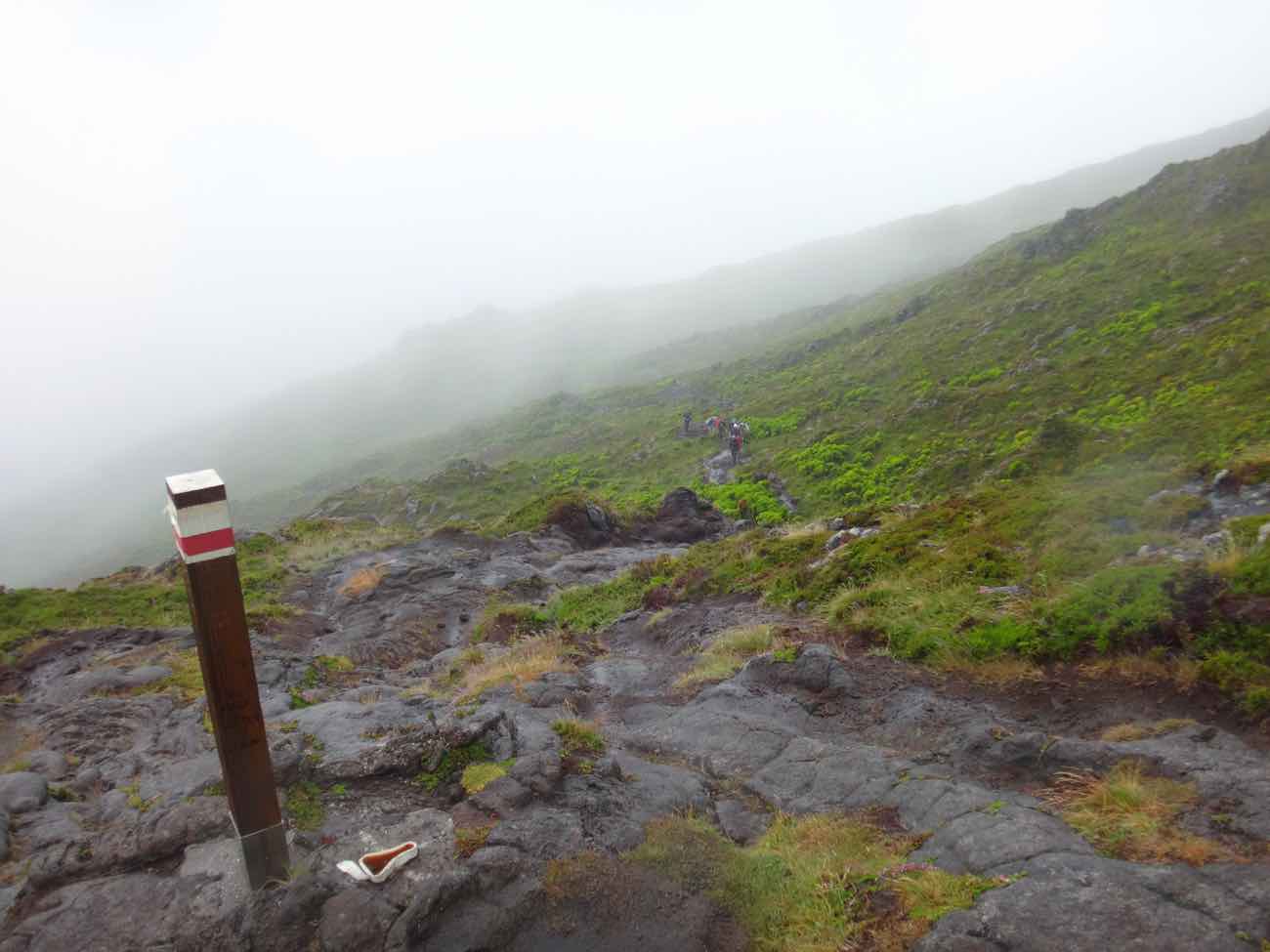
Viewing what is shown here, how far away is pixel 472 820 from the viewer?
6.89 m

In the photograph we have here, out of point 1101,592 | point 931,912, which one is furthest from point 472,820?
point 1101,592

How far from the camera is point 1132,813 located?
5.54 metres

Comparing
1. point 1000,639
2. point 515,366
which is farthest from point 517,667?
point 515,366

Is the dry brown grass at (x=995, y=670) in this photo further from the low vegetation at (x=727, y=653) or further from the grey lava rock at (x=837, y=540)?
the grey lava rock at (x=837, y=540)

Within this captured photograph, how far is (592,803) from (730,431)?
36.1 meters

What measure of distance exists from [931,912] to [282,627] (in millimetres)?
17448

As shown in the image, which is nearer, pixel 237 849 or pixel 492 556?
pixel 237 849

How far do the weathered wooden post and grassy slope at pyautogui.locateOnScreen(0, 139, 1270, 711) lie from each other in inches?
322

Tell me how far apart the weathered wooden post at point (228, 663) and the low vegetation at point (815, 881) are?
3225 millimetres

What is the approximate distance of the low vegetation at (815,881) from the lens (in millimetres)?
5139

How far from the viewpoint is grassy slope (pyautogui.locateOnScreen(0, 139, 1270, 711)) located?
8836 millimetres

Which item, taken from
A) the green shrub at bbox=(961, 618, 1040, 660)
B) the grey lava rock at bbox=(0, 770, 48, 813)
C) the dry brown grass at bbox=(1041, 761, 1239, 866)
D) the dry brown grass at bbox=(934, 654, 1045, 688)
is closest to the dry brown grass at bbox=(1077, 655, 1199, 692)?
the dry brown grass at bbox=(934, 654, 1045, 688)

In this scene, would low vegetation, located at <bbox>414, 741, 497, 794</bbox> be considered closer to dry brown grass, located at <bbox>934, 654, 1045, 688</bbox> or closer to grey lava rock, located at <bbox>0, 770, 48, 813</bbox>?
grey lava rock, located at <bbox>0, 770, 48, 813</bbox>

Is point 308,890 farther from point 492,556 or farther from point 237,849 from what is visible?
point 492,556
